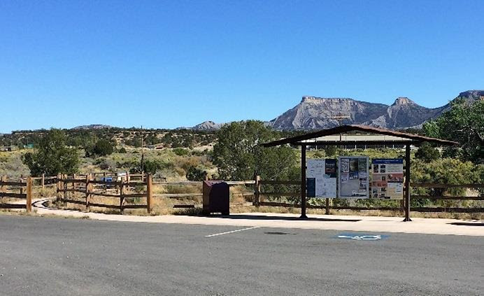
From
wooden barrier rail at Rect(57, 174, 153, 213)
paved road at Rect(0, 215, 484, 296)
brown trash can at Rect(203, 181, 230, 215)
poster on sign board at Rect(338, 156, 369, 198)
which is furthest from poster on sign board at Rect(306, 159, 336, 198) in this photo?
wooden barrier rail at Rect(57, 174, 153, 213)

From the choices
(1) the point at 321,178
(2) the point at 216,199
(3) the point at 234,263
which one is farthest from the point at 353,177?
(3) the point at 234,263

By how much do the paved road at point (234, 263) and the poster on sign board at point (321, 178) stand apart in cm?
386

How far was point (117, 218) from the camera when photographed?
883 inches

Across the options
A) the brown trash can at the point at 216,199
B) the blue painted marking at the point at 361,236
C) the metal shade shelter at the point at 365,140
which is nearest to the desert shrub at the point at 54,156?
the brown trash can at the point at 216,199

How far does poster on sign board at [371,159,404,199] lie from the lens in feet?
66.3

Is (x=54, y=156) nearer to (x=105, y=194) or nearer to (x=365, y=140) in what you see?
Answer: (x=105, y=194)

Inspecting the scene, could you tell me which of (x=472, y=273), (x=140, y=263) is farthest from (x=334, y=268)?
(x=140, y=263)

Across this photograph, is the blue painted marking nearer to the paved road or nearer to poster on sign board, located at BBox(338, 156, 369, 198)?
the paved road

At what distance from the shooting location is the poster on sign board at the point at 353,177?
2070 cm

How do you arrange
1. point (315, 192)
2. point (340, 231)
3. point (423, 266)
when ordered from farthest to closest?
point (315, 192), point (340, 231), point (423, 266)

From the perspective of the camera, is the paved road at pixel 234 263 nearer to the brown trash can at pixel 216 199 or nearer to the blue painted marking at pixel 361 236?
the blue painted marking at pixel 361 236

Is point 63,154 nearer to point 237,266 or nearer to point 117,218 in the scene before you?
point 117,218

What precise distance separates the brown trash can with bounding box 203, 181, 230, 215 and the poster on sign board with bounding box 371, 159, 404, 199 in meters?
5.44

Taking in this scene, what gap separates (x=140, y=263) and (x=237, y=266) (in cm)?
194
